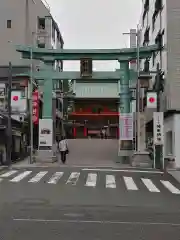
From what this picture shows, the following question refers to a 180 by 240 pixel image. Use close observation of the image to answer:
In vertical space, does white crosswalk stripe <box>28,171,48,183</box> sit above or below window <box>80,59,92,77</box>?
below

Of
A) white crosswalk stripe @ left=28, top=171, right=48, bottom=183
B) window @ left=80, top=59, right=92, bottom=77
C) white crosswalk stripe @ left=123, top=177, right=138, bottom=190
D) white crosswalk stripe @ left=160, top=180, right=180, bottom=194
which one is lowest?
white crosswalk stripe @ left=160, top=180, right=180, bottom=194

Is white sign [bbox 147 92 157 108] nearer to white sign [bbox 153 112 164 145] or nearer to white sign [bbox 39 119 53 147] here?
white sign [bbox 153 112 164 145]

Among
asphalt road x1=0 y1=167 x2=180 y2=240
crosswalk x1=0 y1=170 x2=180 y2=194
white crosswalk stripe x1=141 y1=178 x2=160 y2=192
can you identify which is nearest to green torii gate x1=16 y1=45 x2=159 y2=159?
crosswalk x1=0 y1=170 x2=180 y2=194

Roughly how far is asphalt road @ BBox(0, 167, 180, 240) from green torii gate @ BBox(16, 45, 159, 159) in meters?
12.3

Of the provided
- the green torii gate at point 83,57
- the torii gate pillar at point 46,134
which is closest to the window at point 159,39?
the green torii gate at point 83,57

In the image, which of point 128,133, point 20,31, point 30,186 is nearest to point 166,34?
point 128,133

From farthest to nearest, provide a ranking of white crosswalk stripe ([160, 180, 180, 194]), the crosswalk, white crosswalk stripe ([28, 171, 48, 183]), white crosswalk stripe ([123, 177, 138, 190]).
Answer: white crosswalk stripe ([28, 171, 48, 183]), the crosswalk, white crosswalk stripe ([123, 177, 138, 190]), white crosswalk stripe ([160, 180, 180, 194])

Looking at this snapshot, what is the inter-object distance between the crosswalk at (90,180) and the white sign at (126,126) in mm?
8996

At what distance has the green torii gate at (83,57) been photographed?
31.7 m

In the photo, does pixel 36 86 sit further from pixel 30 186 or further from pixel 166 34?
pixel 30 186

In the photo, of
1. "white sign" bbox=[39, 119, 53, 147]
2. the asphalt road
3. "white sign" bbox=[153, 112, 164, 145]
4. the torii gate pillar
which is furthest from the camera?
"white sign" bbox=[39, 119, 53, 147]

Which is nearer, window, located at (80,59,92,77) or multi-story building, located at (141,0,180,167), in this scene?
multi-story building, located at (141,0,180,167)

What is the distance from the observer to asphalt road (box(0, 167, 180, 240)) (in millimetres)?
8648

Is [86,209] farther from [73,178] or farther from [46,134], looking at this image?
[46,134]
